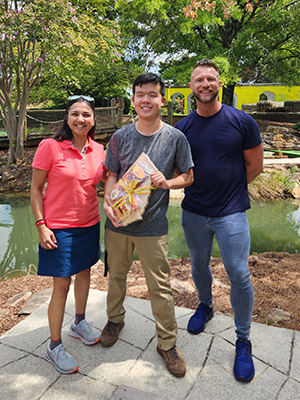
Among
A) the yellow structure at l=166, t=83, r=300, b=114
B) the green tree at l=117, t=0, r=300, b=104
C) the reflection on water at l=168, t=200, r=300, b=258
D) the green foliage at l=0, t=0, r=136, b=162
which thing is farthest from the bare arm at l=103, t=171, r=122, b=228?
the yellow structure at l=166, t=83, r=300, b=114

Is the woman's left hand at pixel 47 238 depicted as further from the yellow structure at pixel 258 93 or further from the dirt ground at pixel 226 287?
the yellow structure at pixel 258 93

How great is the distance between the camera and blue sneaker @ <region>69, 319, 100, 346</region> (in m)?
2.26

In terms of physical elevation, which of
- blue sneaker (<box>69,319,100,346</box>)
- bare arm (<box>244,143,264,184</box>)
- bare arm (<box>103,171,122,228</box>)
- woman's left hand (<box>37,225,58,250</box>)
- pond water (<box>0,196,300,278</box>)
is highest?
bare arm (<box>244,143,264,184</box>)

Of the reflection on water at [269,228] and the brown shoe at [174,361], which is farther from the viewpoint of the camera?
the reflection on water at [269,228]

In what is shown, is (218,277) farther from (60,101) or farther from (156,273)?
(60,101)

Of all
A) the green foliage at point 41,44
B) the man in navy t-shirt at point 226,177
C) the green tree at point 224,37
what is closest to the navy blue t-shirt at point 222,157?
the man in navy t-shirt at point 226,177

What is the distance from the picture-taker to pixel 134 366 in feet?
6.78

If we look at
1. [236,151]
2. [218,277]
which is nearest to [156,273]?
[236,151]

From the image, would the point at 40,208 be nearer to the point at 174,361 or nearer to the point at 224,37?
the point at 174,361

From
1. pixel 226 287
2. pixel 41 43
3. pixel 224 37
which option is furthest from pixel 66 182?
pixel 224 37

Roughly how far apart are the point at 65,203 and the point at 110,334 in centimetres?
95

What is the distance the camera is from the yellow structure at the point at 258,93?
72.2 ft

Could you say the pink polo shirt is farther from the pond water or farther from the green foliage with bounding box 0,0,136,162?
the green foliage with bounding box 0,0,136,162

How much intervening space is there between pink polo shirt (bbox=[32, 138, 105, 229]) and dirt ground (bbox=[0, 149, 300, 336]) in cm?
131
